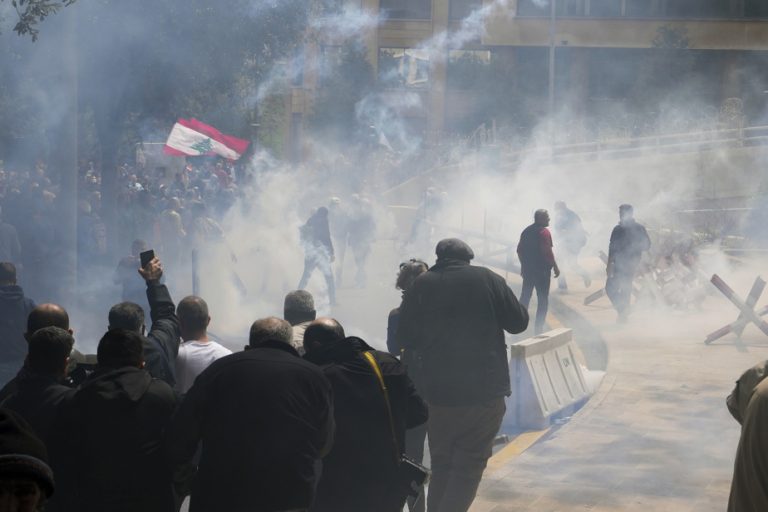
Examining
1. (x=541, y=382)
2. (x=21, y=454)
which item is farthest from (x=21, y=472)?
(x=541, y=382)

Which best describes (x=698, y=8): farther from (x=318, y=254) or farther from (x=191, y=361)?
(x=191, y=361)

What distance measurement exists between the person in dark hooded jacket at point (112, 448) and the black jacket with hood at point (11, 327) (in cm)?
413

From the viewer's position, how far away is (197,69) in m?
21.2

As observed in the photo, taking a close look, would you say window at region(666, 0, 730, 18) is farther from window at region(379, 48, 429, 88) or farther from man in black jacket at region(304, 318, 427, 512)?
man in black jacket at region(304, 318, 427, 512)

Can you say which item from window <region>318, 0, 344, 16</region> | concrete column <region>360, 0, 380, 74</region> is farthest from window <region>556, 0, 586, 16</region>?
window <region>318, 0, 344, 16</region>

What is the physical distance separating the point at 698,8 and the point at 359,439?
50.9m

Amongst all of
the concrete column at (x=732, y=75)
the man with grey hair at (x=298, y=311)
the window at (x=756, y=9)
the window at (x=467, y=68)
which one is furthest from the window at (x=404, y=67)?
the man with grey hair at (x=298, y=311)

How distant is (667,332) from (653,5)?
132ft

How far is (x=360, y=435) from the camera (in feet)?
15.6

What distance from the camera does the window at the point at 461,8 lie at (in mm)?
56094

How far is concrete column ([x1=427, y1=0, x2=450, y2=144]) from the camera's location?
54625 mm

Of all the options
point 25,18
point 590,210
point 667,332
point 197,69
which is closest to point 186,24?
point 197,69

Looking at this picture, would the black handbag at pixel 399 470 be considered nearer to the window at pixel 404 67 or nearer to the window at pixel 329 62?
the window at pixel 329 62

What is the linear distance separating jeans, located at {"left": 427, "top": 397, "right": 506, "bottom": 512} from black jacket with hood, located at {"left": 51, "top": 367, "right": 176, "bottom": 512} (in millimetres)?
2297
